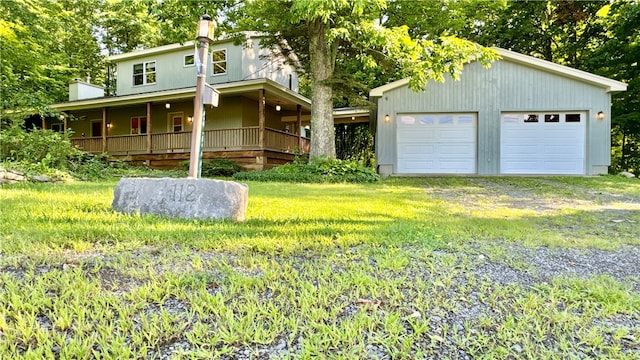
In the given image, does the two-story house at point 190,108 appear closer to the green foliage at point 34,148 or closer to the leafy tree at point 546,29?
the green foliage at point 34,148

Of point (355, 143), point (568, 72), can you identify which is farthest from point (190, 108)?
point (568, 72)

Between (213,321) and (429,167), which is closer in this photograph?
(213,321)

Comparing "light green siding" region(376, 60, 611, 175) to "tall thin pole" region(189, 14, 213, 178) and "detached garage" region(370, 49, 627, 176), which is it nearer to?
"detached garage" region(370, 49, 627, 176)

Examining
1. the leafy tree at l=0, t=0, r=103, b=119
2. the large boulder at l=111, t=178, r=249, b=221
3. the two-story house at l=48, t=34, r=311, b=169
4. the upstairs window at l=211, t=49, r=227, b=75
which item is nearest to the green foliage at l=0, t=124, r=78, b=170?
the leafy tree at l=0, t=0, r=103, b=119

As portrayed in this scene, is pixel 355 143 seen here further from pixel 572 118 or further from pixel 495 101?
pixel 572 118

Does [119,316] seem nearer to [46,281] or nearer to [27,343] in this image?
[27,343]

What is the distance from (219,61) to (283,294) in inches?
594

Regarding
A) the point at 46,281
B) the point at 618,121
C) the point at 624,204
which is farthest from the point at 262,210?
the point at 618,121

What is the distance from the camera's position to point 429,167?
12.3 metres

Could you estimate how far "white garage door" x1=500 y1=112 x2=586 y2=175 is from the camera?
11664 mm

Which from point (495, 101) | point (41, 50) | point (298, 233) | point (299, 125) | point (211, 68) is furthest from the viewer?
point (41, 50)

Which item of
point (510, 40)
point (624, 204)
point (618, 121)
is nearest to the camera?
point (624, 204)

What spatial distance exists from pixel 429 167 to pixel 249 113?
7473 mm

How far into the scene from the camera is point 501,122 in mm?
11984
